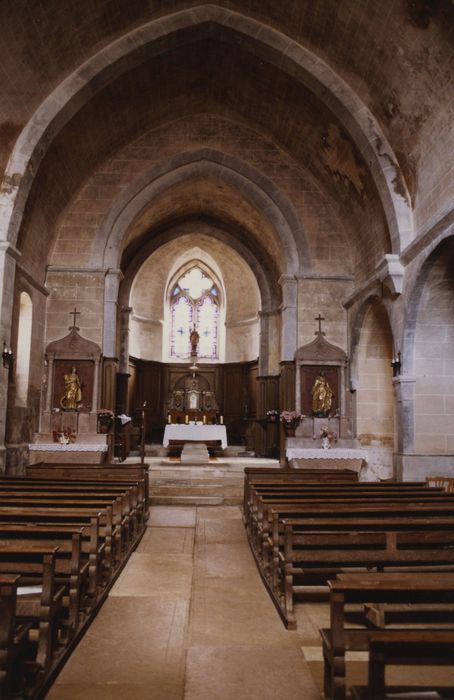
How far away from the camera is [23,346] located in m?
14.6

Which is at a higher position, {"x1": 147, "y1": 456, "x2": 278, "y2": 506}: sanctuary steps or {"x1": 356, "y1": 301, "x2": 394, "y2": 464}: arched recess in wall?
{"x1": 356, "y1": 301, "x2": 394, "y2": 464}: arched recess in wall

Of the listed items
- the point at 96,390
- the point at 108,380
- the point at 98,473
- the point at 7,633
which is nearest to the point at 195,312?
the point at 108,380

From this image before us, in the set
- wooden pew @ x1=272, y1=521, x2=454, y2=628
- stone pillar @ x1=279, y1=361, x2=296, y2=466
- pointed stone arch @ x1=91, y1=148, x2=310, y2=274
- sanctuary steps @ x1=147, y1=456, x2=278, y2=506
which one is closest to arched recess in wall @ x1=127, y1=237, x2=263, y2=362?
pointed stone arch @ x1=91, y1=148, x2=310, y2=274

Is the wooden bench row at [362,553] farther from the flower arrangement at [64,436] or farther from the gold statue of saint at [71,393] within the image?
the gold statue of saint at [71,393]

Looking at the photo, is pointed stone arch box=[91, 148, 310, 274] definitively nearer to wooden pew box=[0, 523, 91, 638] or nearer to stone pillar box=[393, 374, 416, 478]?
stone pillar box=[393, 374, 416, 478]

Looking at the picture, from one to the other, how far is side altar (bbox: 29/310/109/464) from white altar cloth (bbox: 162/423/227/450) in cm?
217

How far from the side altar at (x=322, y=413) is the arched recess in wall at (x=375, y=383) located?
41 cm

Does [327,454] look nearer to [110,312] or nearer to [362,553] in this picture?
[110,312]

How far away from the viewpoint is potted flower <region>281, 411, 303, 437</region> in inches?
600

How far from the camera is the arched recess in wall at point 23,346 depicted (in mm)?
14383

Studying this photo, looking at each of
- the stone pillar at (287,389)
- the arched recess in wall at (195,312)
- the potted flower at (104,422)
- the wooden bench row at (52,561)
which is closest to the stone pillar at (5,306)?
the potted flower at (104,422)

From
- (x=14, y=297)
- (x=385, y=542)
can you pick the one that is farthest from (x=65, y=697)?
(x=14, y=297)

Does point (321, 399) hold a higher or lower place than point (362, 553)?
higher

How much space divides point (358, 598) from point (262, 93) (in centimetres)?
1467
